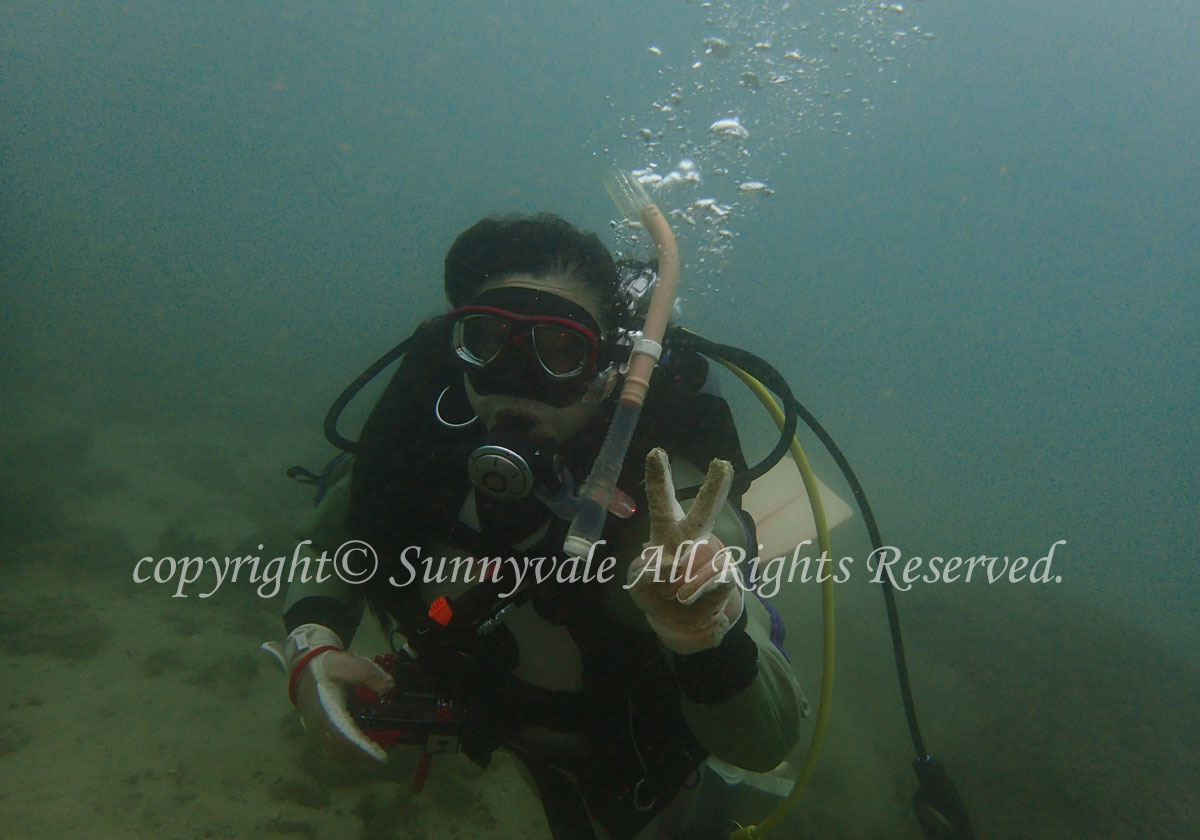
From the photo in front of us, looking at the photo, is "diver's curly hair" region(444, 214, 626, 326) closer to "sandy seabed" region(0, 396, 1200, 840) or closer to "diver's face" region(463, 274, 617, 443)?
"diver's face" region(463, 274, 617, 443)

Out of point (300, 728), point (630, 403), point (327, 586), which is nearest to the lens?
point (630, 403)

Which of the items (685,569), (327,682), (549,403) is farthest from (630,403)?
(327,682)

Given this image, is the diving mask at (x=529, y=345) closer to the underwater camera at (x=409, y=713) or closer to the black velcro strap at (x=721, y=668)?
the black velcro strap at (x=721, y=668)

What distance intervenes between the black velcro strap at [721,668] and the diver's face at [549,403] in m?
1.15

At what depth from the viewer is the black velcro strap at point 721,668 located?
1.50 meters

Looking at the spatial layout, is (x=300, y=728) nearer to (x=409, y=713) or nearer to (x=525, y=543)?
(x=409, y=713)

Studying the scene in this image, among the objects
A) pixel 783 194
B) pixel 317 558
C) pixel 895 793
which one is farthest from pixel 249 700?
pixel 783 194

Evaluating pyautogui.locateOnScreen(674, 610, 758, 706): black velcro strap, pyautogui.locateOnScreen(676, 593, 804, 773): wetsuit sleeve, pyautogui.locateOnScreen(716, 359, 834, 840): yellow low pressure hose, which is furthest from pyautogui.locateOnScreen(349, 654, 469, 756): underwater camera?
pyautogui.locateOnScreen(716, 359, 834, 840): yellow low pressure hose

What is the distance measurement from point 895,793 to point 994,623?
5023 millimetres

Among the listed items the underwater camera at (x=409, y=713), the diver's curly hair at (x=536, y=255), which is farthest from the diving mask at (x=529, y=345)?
the underwater camera at (x=409, y=713)

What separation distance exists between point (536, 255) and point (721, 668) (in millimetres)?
1895

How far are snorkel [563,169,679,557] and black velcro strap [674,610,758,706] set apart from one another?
436 millimetres

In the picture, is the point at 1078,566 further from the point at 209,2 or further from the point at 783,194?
the point at 209,2

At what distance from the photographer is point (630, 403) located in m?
1.87
